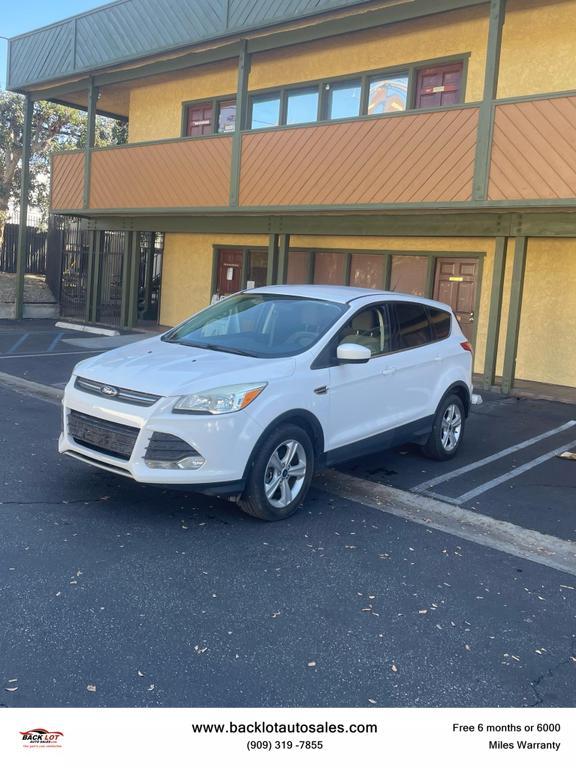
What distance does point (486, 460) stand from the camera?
7.80m

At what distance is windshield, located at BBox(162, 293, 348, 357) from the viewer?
6.02 m

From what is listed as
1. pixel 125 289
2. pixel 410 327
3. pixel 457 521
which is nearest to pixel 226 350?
pixel 410 327

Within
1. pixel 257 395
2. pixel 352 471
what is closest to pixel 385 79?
pixel 352 471

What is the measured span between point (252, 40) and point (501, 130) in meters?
5.26

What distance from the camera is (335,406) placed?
5.97 meters

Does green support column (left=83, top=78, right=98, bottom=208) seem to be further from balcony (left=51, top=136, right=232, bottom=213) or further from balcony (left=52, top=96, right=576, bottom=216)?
balcony (left=52, top=96, right=576, bottom=216)

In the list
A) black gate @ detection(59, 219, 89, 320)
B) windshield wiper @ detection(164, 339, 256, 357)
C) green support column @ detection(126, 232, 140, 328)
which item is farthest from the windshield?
black gate @ detection(59, 219, 89, 320)

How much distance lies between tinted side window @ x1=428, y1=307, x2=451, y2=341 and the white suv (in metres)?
0.08

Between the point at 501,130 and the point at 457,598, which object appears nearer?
the point at 457,598

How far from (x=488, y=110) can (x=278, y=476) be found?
7092 mm

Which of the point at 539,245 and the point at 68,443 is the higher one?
the point at 539,245

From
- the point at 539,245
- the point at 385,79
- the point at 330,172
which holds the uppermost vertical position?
the point at 385,79

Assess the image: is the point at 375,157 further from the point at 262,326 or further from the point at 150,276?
the point at 150,276

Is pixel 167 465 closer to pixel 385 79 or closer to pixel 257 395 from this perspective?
pixel 257 395
